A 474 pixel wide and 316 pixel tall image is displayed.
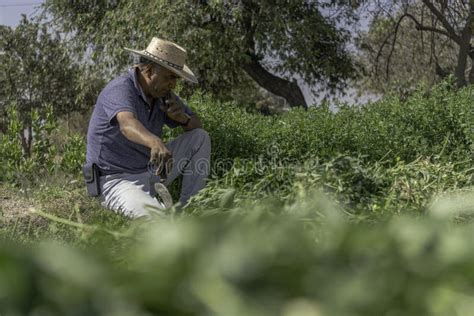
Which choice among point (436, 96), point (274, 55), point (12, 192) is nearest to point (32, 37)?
point (274, 55)

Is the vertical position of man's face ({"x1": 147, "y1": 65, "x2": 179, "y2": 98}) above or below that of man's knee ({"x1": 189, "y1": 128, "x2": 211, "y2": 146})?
above

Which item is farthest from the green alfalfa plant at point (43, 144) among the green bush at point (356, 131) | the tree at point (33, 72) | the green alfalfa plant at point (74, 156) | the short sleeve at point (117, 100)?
the tree at point (33, 72)

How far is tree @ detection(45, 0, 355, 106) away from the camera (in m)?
15.5

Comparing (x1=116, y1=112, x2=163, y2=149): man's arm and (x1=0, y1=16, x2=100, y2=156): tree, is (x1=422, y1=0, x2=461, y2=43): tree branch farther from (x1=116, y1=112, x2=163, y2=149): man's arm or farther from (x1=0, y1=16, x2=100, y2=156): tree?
(x1=0, y1=16, x2=100, y2=156): tree

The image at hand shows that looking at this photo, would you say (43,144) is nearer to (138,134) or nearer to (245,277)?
(138,134)

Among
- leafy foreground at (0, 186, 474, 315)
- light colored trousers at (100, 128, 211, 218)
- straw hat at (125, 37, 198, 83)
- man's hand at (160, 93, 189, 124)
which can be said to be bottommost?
light colored trousers at (100, 128, 211, 218)

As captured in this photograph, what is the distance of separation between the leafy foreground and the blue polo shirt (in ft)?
13.7

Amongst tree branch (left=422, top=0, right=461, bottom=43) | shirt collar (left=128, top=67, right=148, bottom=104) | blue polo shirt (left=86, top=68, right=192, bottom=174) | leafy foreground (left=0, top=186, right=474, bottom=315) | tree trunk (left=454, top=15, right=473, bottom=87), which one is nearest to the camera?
leafy foreground (left=0, top=186, right=474, bottom=315)

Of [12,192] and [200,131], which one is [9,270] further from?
[12,192]

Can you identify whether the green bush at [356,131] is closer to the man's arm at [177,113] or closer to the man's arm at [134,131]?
the man's arm at [177,113]

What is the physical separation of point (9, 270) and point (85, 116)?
2891 centimetres

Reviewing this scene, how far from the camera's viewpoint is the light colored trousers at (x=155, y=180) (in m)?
4.54

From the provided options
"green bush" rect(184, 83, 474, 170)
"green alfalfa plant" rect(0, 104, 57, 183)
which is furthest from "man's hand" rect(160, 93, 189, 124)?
"green alfalfa plant" rect(0, 104, 57, 183)

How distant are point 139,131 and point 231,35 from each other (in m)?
11.9
